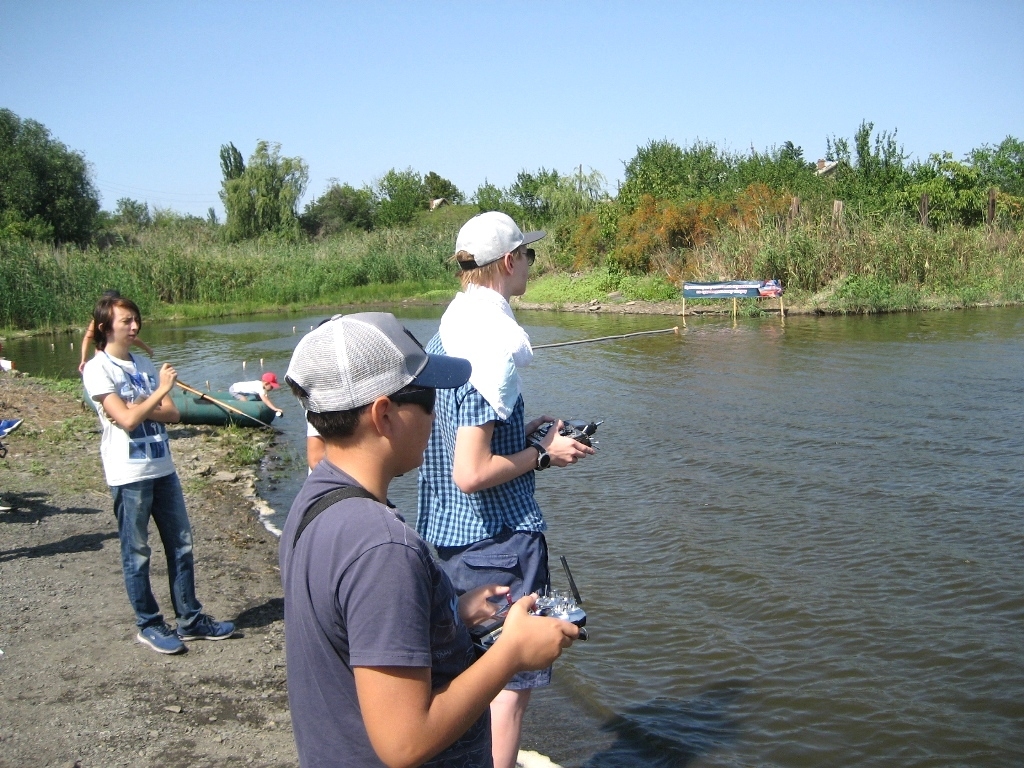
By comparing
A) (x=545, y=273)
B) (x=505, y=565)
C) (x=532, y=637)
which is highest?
(x=545, y=273)

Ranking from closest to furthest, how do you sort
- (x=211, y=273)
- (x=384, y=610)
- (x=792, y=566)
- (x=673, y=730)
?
(x=384, y=610), (x=673, y=730), (x=792, y=566), (x=211, y=273)

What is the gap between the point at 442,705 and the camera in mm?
1744

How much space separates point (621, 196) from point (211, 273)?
1805 centimetres

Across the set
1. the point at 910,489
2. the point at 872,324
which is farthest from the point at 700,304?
the point at 910,489

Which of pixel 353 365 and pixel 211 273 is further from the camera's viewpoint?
pixel 211 273

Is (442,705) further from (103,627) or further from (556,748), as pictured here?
(103,627)

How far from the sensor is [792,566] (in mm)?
7176

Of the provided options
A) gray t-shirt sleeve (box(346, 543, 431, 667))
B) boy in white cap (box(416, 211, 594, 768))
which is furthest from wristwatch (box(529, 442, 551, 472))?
gray t-shirt sleeve (box(346, 543, 431, 667))

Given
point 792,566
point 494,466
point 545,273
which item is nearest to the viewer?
point 494,466

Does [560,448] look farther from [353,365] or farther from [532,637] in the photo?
[353,365]

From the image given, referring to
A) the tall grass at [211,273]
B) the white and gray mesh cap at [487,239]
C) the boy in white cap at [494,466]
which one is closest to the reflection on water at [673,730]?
the boy in white cap at [494,466]

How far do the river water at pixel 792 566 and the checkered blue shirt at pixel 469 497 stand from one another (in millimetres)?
2089

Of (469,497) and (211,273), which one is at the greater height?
(211,273)

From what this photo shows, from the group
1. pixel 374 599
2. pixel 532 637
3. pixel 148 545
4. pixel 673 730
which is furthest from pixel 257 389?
pixel 374 599
